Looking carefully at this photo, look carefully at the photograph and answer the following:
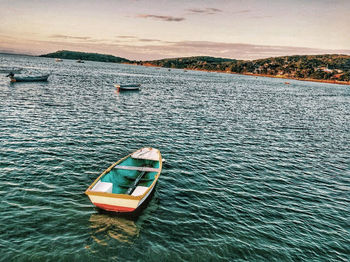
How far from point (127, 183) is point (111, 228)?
4306 millimetres

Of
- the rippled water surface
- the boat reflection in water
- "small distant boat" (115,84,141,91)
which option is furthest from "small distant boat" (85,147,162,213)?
"small distant boat" (115,84,141,91)

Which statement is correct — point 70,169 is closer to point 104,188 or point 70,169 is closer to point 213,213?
point 104,188

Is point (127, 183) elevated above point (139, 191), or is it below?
below

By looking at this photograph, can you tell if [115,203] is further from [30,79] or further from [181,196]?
[30,79]

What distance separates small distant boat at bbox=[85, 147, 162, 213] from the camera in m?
12.8

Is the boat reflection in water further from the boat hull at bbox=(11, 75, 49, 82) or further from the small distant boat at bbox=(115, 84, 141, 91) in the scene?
the boat hull at bbox=(11, 75, 49, 82)

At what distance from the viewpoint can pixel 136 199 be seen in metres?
12.7

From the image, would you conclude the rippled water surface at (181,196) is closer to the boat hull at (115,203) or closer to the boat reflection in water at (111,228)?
the boat reflection in water at (111,228)

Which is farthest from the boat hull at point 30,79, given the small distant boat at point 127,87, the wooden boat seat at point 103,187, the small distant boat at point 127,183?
the wooden boat seat at point 103,187

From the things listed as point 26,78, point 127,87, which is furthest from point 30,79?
point 127,87

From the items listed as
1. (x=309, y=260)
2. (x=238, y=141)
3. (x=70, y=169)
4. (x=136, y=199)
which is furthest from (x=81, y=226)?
(x=238, y=141)

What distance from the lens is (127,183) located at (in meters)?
16.6

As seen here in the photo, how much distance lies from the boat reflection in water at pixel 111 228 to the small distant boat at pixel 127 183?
0.61 m

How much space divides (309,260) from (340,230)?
13.8 feet
